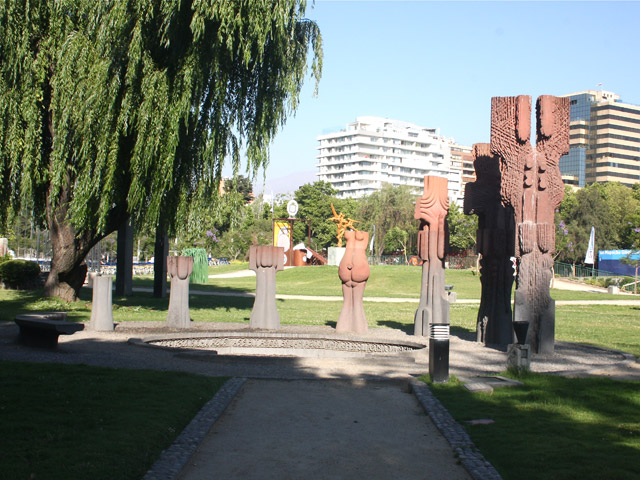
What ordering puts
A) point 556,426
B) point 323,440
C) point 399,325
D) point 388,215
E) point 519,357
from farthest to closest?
point 388,215 < point 399,325 < point 519,357 < point 556,426 < point 323,440

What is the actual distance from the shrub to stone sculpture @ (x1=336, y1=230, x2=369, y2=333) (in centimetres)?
A: 1593

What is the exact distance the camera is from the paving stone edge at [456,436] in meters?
6.04

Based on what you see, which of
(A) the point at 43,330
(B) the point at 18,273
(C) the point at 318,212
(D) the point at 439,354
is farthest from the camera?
(C) the point at 318,212

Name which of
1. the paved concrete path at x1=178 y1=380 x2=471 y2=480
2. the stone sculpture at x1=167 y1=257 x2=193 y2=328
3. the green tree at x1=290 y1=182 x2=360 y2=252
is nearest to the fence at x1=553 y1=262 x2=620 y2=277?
the green tree at x1=290 y1=182 x2=360 y2=252

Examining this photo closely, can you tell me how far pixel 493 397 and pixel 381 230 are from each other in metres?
77.3

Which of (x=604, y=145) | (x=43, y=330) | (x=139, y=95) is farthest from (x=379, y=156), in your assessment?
(x=43, y=330)

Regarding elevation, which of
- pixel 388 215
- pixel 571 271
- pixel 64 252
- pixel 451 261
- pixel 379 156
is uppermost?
pixel 379 156

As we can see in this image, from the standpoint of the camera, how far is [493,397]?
9391mm

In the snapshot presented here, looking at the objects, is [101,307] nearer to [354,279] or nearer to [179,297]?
[179,297]

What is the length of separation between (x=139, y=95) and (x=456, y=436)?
13.6 meters

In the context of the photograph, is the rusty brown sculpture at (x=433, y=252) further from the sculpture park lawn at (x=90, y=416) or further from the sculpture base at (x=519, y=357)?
the sculpture park lawn at (x=90, y=416)

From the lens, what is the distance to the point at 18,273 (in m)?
27.8

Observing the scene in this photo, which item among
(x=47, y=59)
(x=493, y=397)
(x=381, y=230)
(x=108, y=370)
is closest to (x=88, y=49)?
(x=47, y=59)

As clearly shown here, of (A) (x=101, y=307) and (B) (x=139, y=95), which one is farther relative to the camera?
(B) (x=139, y=95)
